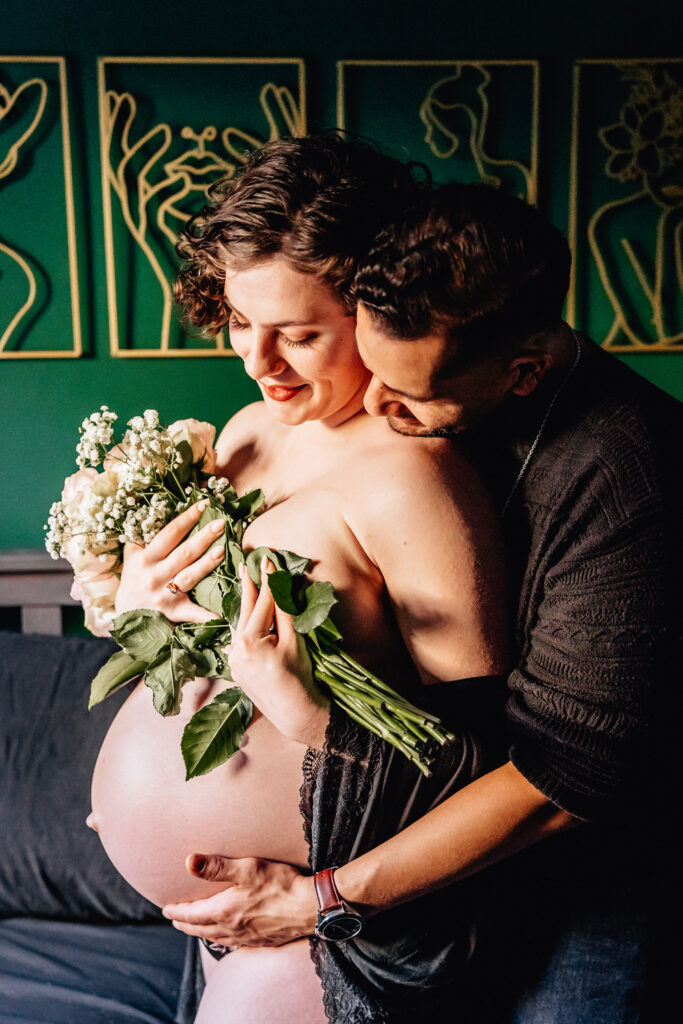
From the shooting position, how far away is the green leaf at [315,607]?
88cm


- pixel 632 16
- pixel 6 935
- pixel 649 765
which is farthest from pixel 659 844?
pixel 632 16

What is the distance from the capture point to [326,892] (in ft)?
3.16

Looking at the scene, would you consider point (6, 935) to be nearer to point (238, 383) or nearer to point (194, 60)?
point (238, 383)


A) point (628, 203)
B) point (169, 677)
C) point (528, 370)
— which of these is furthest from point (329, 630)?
point (628, 203)

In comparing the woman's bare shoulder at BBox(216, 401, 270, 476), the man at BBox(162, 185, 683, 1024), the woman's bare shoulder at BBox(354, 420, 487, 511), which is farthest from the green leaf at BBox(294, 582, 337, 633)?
the woman's bare shoulder at BBox(216, 401, 270, 476)

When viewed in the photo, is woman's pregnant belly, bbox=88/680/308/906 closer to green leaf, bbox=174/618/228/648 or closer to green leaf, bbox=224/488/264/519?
green leaf, bbox=174/618/228/648

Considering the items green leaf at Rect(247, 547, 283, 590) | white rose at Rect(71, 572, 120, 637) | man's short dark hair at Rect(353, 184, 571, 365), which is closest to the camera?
man's short dark hair at Rect(353, 184, 571, 365)

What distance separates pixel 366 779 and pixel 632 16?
1.75 meters

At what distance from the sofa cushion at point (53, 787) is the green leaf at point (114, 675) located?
605 millimetres

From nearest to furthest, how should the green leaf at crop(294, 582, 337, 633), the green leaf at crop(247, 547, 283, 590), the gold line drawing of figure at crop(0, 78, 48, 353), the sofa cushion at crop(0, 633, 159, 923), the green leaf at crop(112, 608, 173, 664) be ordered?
the green leaf at crop(294, 582, 337, 633)
the green leaf at crop(247, 547, 283, 590)
the green leaf at crop(112, 608, 173, 664)
the sofa cushion at crop(0, 633, 159, 923)
the gold line drawing of figure at crop(0, 78, 48, 353)

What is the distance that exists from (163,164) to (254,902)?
152cm

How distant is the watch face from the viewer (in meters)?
0.96

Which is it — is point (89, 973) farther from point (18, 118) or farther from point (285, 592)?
point (18, 118)

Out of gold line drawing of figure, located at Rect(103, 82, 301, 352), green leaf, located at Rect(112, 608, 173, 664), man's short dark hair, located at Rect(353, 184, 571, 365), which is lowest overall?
green leaf, located at Rect(112, 608, 173, 664)
